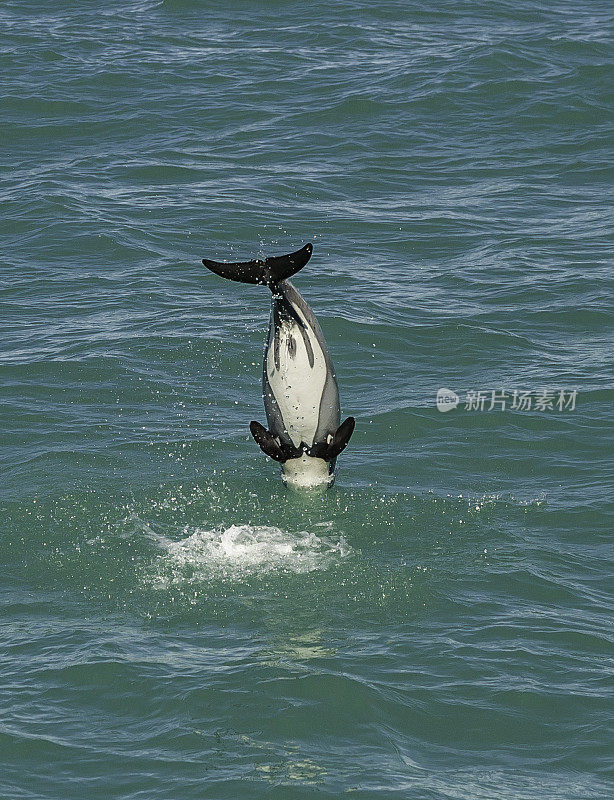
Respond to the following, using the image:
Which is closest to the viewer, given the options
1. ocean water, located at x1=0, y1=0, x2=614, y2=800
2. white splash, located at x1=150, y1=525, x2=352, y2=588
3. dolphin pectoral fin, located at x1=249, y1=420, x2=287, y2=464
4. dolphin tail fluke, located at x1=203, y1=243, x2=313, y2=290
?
ocean water, located at x1=0, y1=0, x2=614, y2=800

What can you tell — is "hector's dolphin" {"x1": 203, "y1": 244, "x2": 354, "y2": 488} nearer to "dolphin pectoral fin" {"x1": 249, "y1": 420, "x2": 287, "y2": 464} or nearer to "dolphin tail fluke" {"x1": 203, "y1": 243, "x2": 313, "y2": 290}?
"dolphin pectoral fin" {"x1": 249, "y1": 420, "x2": 287, "y2": 464}

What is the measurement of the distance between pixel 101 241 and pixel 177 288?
231 centimetres

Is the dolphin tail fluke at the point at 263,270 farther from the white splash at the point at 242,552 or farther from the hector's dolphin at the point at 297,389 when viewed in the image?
the white splash at the point at 242,552

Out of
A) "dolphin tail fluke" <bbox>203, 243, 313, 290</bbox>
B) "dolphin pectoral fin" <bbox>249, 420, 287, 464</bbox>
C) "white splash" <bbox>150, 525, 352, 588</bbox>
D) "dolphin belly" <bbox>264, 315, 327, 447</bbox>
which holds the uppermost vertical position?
"dolphin tail fluke" <bbox>203, 243, 313, 290</bbox>

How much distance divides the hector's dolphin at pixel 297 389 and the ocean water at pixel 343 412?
89 centimetres

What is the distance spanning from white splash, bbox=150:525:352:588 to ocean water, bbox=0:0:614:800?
0.14ft

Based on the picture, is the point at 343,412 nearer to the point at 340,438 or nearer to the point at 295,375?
the point at 340,438

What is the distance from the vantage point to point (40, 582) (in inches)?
509

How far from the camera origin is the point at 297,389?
44.3 feet

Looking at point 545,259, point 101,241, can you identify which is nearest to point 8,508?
point 101,241

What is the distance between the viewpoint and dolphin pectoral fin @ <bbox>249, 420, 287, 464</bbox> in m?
13.5

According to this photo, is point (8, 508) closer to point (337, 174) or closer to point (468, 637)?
point (468, 637)

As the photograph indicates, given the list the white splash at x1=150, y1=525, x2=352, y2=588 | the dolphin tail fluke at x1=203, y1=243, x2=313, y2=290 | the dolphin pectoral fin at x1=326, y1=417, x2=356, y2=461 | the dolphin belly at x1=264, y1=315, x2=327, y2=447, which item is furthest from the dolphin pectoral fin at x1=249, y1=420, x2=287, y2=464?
the dolphin tail fluke at x1=203, y1=243, x2=313, y2=290

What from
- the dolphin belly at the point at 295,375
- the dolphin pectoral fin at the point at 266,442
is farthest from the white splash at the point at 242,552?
the dolphin belly at the point at 295,375
